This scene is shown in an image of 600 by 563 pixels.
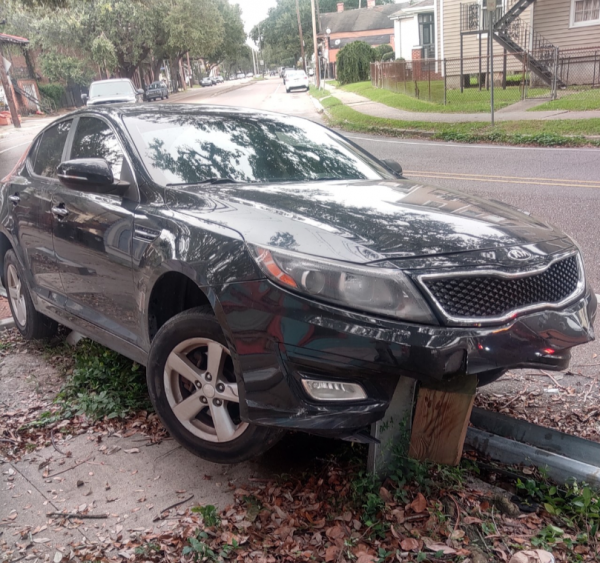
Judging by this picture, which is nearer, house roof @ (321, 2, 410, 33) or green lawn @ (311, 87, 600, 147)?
green lawn @ (311, 87, 600, 147)

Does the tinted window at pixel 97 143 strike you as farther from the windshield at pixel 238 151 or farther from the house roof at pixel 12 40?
the house roof at pixel 12 40

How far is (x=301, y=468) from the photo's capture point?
127 inches

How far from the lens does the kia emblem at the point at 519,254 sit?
279cm

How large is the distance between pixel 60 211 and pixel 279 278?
2.12 m

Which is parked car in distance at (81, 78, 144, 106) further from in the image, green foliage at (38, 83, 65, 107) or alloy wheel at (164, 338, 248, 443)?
alloy wheel at (164, 338, 248, 443)

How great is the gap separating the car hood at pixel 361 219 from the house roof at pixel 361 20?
83.7m

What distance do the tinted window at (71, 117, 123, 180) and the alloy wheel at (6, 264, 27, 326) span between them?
1303mm

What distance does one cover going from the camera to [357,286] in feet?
8.46

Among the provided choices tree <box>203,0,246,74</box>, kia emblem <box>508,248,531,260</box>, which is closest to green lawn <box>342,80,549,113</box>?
kia emblem <box>508,248,531,260</box>

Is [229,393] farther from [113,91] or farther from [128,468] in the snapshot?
[113,91]

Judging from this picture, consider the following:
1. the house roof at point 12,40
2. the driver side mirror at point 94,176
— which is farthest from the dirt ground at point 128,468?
the house roof at point 12,40

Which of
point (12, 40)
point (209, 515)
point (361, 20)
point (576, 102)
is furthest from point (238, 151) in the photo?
point (361, 20)

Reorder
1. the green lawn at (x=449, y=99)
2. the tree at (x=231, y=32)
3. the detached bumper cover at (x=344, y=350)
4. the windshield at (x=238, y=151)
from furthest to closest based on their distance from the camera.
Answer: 1. the tree at (x=231, y=32)
2. the green lawn at (x=449, y=99)
3. the windshield at (x=238, y=151)
4. the detached bumper cover at (x=344, y=350)

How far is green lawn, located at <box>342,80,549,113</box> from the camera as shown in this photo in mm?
21016
